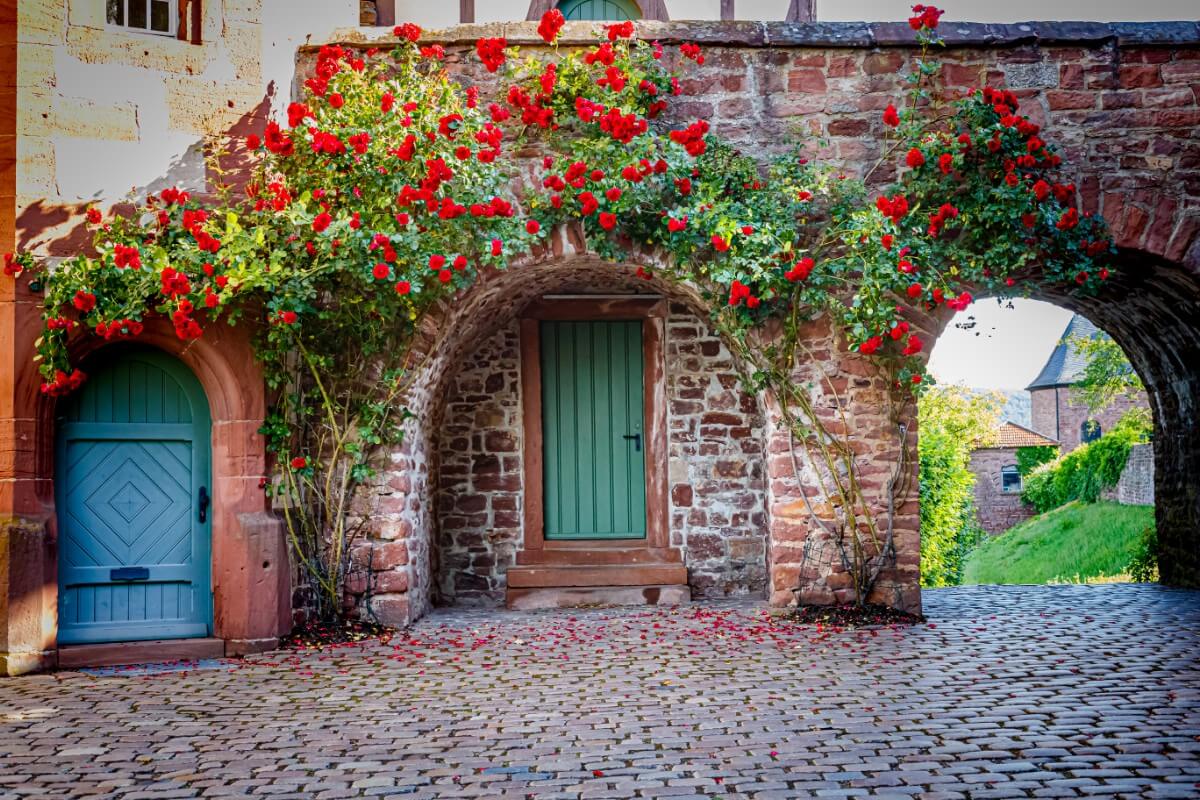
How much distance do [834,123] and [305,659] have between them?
4888 mm

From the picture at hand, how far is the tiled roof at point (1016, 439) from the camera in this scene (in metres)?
35.0

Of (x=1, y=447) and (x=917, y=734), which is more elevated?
Result: (x=1, y=447)

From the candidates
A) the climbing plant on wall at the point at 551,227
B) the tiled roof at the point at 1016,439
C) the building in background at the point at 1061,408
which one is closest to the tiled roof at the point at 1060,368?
the building in background at the point at 1061,408

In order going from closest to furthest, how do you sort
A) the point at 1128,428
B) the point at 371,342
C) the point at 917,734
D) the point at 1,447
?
the point at 917,734 < the point at 1,447 < the point at 371,342 < the point at 1128,428

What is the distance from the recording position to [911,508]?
7340mm

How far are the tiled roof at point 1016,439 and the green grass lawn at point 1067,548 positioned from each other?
851 centimetres

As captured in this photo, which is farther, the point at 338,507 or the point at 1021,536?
the point at 1021,536

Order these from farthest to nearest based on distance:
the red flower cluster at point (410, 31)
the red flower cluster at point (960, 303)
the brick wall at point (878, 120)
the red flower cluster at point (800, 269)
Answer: the brick wall at point (878, 120), the red flower cluster at point (410, 31), the red flower cluster at point (800, 269), the red flower cluster at point (960, 303)

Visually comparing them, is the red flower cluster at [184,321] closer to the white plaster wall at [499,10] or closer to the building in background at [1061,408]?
the white plaster wall at [499,10]

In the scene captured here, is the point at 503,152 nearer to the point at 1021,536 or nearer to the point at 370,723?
the point at 370,723

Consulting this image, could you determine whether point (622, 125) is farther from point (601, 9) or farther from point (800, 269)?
point (601, 9)

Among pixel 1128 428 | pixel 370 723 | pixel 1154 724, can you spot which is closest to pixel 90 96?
pixel 370 723

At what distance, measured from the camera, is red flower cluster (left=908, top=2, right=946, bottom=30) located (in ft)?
22.9

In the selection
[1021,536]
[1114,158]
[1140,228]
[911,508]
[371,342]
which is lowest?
[1021,536]
